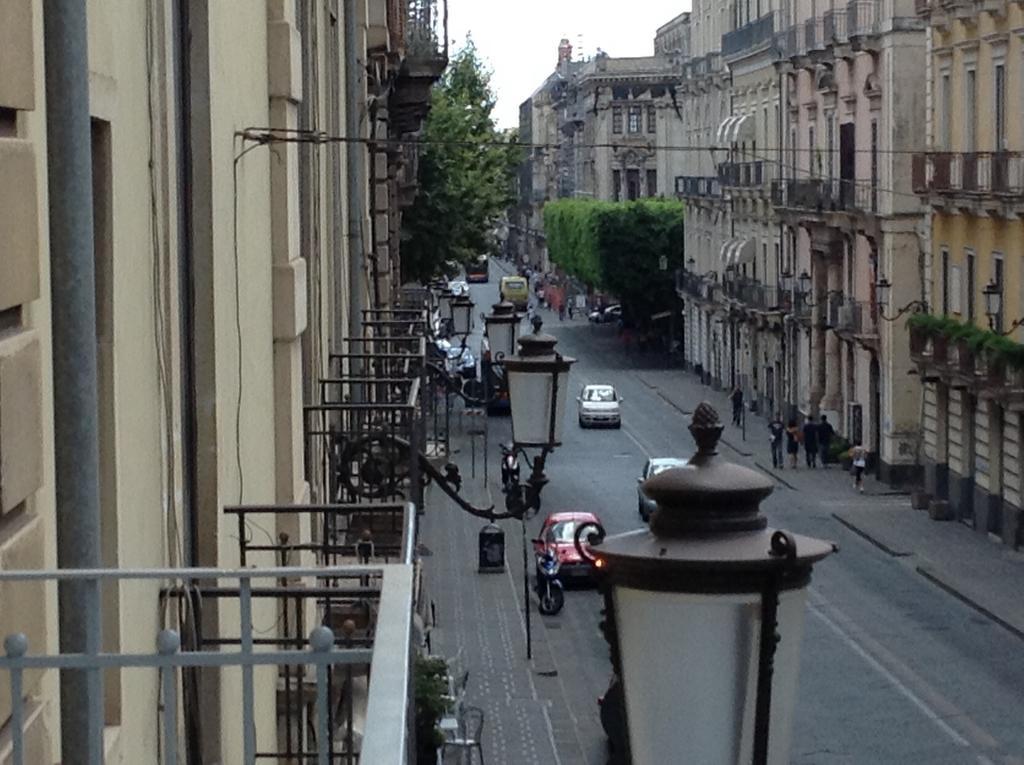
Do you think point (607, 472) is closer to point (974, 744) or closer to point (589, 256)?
point (974, 744)

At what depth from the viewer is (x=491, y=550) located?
111 ft

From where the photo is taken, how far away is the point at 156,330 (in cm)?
609

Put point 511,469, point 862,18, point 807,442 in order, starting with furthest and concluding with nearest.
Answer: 1. point 807,442
2. point 862,18
3. point 511,469

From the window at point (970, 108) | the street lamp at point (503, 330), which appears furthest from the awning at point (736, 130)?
the street lamp at point (503, 330)

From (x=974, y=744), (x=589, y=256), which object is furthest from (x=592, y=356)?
(x=974, y=744)

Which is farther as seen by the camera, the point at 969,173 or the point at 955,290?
the point at 955,290

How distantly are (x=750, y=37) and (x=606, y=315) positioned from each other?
96.3 ft

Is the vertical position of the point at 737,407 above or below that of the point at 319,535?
below

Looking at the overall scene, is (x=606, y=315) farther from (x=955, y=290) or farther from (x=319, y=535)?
(x=319, y=535)

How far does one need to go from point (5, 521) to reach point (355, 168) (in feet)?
44.8

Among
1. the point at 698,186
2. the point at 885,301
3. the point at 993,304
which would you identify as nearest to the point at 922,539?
the point at 993,304

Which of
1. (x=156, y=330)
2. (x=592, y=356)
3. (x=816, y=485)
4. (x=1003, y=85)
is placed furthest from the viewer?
(x=592, y=356)

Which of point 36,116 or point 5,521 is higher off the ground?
point 36,116

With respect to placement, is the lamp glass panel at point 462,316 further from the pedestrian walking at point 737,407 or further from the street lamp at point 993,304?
the pedestrian walking at point 737,407
